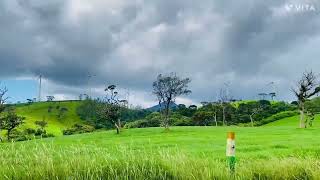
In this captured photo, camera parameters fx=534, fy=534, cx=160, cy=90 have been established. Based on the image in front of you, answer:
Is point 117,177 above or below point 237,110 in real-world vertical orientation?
below

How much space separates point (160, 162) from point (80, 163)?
9.63ft

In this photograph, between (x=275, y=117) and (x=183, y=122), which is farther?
(x=275, y=117)

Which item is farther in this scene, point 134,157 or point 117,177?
point 134,157

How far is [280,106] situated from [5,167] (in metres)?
163

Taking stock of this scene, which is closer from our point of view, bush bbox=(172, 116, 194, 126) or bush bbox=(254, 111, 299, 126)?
bush bbox=(172, 116, 194, 126)

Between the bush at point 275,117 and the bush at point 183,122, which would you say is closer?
the bush at point 183,122

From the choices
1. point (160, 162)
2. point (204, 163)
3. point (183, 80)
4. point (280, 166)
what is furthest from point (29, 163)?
point (183, 80)

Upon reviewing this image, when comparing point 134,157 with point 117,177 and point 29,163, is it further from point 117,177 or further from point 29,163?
point 29,163

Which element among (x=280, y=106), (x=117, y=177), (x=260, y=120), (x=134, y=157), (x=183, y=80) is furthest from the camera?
(x=280, y=106)

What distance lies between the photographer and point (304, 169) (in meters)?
18.9

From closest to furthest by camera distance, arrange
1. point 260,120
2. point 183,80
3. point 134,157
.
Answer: point 134,157
point 183,80
point 260,120

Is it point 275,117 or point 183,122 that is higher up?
point 275,117

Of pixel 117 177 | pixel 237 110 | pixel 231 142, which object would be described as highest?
pixel 237 110

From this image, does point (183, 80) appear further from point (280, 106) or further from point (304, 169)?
point (280, 106)
